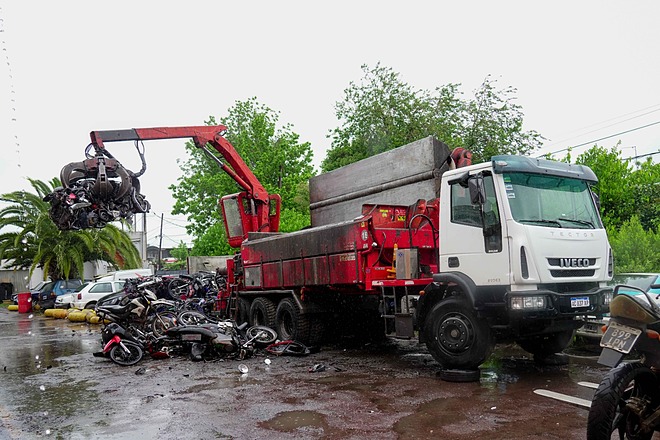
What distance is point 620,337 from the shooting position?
427cm

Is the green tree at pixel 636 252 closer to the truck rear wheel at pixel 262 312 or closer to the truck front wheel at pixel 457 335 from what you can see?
the truck rear wheel at pixel 262 312

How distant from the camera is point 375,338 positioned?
1238 centimetres

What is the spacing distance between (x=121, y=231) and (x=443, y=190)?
88.0 feet

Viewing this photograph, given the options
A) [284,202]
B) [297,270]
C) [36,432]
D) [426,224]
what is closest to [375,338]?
[297,270]

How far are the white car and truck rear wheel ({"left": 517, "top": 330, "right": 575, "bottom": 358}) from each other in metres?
18.8

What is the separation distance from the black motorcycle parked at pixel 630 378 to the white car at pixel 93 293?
22264 mm

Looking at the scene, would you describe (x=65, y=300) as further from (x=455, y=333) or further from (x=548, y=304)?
(x=548, y=304)

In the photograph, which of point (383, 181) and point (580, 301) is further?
point (383, 181)

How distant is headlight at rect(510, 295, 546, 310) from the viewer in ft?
23.5

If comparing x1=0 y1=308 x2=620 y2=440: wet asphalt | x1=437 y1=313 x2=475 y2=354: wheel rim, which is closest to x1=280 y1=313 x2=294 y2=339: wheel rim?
x1=0 y1=308 x2=620 y2=440: wet asphalt

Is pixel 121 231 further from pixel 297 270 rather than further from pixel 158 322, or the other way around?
pixel 297 270

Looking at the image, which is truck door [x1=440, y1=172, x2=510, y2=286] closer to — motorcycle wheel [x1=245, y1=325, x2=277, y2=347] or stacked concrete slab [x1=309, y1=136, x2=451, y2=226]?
Result: stacked concrete slab [x1=309, y1=136, x2=451, y2=226]

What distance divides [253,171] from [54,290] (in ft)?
40.8

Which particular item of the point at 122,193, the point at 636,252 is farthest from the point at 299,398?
the point at 636,252
